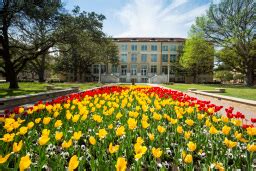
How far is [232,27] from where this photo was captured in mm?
43875

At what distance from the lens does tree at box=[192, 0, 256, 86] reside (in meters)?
43.0

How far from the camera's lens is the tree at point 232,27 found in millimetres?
42969

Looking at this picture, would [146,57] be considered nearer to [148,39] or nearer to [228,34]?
[148,39]

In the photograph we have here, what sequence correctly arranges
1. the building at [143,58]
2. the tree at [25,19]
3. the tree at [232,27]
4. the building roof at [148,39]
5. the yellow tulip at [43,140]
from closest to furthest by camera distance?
the yellow tulip at [43,140]
the tree at [25,19]
the tree at [232,27]
the building at [143,58]
the building roof at [148,39]

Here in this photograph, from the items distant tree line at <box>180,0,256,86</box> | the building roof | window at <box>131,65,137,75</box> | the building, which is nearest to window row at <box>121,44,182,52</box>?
the building

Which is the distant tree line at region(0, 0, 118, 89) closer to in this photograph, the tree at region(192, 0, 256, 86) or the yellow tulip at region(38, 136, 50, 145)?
the yellow tulip at region(38, 136, 50, 145)

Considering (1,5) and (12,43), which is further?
(12,43)

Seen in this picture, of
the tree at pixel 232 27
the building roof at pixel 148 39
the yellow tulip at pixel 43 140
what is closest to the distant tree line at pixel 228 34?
the tree at pixel 232 27

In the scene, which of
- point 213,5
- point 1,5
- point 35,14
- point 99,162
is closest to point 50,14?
point 35,14

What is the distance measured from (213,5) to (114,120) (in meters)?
45.8

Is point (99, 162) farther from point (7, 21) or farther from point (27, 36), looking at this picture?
point (27, 36)

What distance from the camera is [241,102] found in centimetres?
1384

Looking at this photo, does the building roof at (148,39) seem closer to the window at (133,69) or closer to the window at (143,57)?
the window at (143,57)

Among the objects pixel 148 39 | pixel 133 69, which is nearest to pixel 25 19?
pixel 133 69
